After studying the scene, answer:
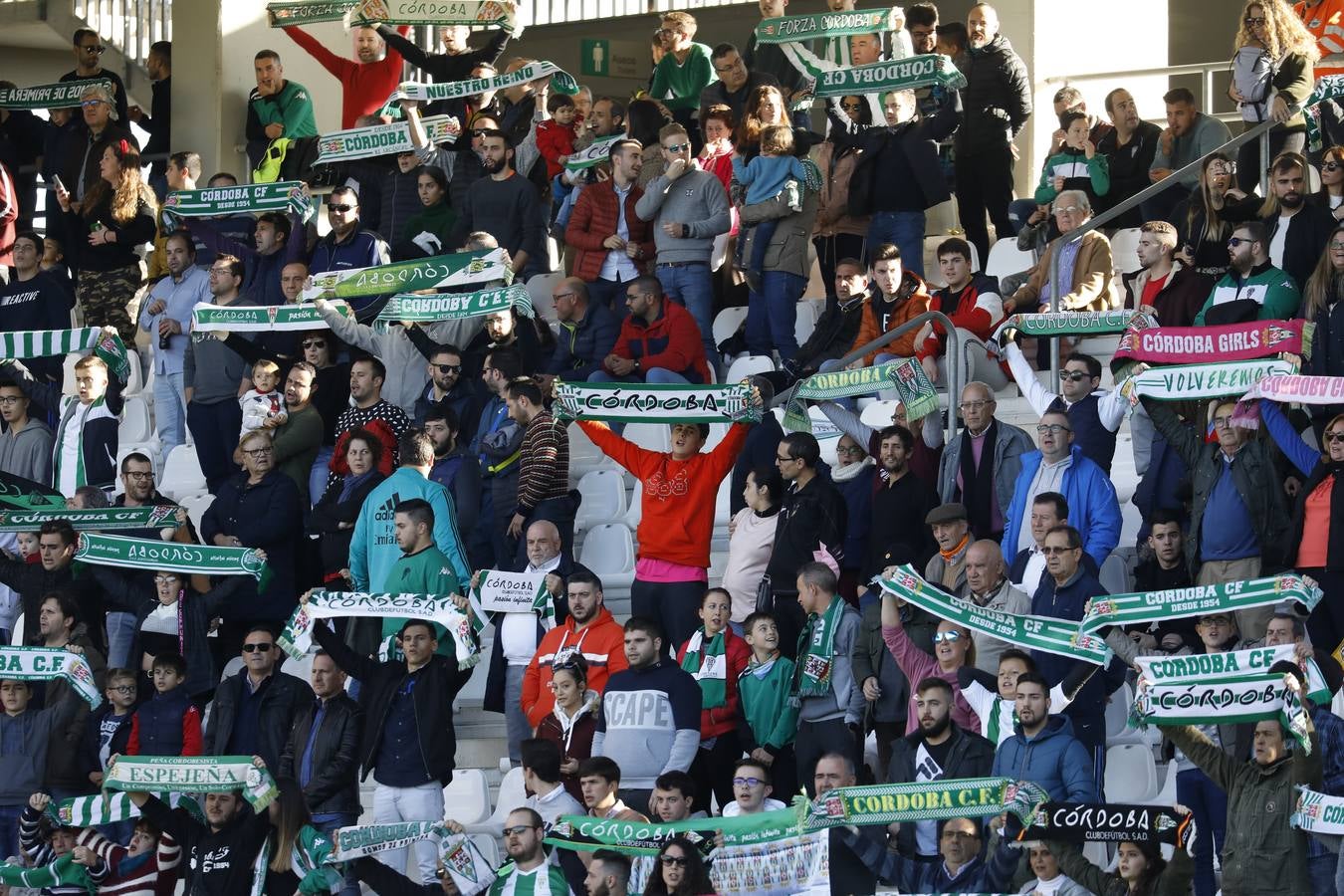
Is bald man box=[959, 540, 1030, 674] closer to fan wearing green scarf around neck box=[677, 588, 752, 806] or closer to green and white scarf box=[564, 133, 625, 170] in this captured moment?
fan wearing green scarf around neck box=[677, 588, 752, 806]

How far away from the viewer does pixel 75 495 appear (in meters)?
14.0

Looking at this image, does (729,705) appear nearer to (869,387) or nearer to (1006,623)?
(1006,623)

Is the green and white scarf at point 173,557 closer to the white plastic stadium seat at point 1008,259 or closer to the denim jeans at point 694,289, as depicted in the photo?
the denim jeans at point 694,289

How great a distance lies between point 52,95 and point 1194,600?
10.4 meters

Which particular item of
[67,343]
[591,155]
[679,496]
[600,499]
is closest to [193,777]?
[679,496]

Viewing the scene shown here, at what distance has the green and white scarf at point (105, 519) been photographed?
43.6ft

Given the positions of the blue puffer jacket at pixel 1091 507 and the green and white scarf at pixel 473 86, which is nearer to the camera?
the blue puffer jacket at pixel 1091 507

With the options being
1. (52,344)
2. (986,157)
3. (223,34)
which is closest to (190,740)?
(52,344)

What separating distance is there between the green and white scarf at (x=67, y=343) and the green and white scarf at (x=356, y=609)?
3.62 meters

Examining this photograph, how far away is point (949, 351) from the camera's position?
12.5m

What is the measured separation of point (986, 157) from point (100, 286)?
5697 millimetres

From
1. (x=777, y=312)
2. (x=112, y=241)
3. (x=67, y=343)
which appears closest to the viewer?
(x=777, y=312)

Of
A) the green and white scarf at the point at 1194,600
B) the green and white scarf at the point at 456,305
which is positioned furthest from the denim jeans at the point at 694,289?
the green and white scarf at the point at 1194,600

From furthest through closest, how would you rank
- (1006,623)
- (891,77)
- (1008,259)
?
(1008,259) < (891,77) < (1006,623)
